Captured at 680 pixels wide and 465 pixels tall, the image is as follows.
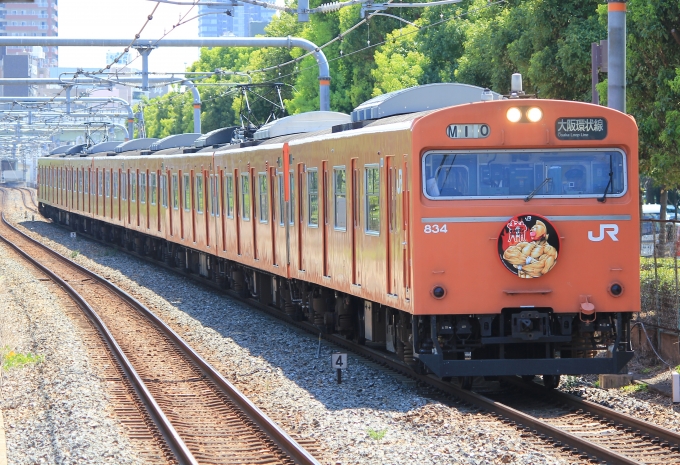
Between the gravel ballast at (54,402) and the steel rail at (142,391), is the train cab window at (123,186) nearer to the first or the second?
the steel rail at (142,391)

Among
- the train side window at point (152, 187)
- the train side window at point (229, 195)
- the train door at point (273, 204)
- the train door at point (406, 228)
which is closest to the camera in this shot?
the train door at point (406, 228)

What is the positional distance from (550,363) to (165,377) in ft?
14.9

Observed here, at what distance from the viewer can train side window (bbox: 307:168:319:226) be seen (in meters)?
14.1

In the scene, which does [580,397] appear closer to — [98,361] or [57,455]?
[57,455]

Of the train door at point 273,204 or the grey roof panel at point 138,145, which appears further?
the grey roof panel at point 138,145

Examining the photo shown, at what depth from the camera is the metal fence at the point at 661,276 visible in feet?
42.6

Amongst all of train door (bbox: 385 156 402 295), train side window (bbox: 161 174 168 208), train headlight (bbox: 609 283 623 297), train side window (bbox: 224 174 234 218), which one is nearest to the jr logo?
train headlight (bbox: 609 283 623 297)

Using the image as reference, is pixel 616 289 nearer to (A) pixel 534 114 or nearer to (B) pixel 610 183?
(B) pixel 610 183

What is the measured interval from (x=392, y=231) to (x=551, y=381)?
6.59 feet

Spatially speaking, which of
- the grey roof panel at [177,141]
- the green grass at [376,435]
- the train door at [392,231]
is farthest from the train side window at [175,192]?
the green grass at [376,435]

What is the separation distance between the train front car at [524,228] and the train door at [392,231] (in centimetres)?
62

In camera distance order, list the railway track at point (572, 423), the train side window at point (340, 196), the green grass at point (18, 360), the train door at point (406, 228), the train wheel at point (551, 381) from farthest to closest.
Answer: the green grass at point (18, 360) < the train side window at point (340, 196) < the train wheel at point (551, 381) < the train door at point (406, 228) < the railway track at point (572, 423)

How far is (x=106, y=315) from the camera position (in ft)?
61.3

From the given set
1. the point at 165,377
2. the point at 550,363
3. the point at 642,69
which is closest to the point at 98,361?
the point at 165,377
